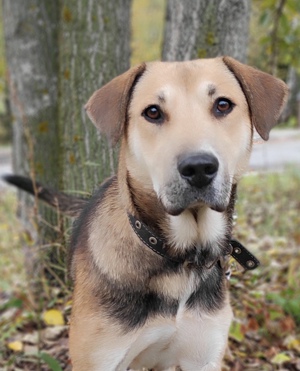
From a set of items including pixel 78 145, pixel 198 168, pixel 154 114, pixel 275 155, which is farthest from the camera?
pixel 275 155

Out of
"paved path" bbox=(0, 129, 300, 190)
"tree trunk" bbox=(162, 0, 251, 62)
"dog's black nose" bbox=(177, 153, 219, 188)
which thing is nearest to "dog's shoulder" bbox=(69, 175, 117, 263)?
"dog's black nose" bbox=(177, 153, 219, 188)

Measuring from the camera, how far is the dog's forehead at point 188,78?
287cm

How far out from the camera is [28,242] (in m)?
5.05

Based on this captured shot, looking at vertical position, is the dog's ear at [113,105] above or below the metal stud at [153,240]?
above

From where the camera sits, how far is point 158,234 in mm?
3031

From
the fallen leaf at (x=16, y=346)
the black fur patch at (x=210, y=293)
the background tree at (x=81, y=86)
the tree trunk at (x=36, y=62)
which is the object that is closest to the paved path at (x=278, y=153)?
the tree trunk at (x=36, y=62)

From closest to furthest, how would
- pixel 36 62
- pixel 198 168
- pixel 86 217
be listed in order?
pixel 198 168
pixel 86 217
pixel 36 62

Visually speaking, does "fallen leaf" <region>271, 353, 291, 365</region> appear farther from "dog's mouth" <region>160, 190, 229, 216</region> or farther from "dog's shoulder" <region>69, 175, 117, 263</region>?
"dog's mouth" <region>160, 190, 229, 216</region>

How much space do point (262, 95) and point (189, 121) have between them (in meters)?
0.53

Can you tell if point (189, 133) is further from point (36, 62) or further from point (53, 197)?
point (36, 62)

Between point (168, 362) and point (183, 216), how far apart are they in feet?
2.99

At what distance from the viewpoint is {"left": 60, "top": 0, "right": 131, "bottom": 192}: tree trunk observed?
472 centimetres

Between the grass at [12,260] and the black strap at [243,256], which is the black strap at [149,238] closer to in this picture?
the black strap at [243,256]

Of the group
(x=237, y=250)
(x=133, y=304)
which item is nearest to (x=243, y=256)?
(x=237, y=250)
